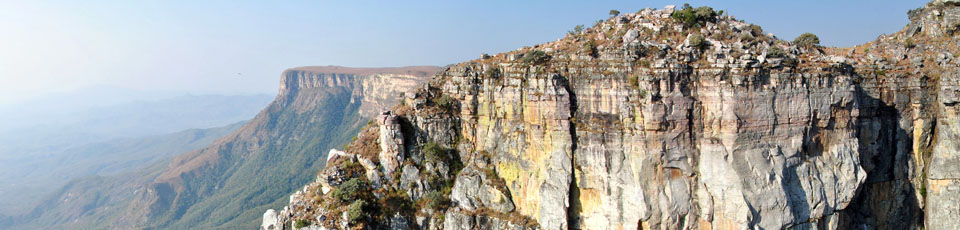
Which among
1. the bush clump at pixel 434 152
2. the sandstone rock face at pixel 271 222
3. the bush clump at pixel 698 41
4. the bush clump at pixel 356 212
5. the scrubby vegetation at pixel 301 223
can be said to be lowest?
the sandstone rock face at pixel 271 222

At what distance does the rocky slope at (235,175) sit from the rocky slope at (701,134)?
299 ft

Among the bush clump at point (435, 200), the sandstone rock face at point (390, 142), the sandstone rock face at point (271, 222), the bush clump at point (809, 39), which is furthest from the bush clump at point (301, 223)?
the bush clump at point (809, 39)

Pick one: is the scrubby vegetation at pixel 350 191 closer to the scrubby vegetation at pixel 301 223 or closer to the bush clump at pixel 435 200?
the scrubby vegetation at pixel 301 223

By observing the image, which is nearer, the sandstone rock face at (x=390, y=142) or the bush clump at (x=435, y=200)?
the bush clump at (x=435, y=200)

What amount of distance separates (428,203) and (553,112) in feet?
44.2

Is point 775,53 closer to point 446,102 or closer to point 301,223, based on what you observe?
point 446,102

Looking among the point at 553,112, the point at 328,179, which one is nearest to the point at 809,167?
the point at 553,112

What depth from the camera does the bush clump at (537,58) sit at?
3244 centimetres

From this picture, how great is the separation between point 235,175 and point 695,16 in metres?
167

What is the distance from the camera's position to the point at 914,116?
98.3ft

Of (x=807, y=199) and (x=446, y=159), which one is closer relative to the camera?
(x=807, y=199)

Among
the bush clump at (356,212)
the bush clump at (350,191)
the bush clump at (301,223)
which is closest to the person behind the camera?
the bush clump at (356,212)

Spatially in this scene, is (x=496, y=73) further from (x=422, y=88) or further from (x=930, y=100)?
(x=930, y=100)

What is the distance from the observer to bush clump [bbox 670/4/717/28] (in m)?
31.2
